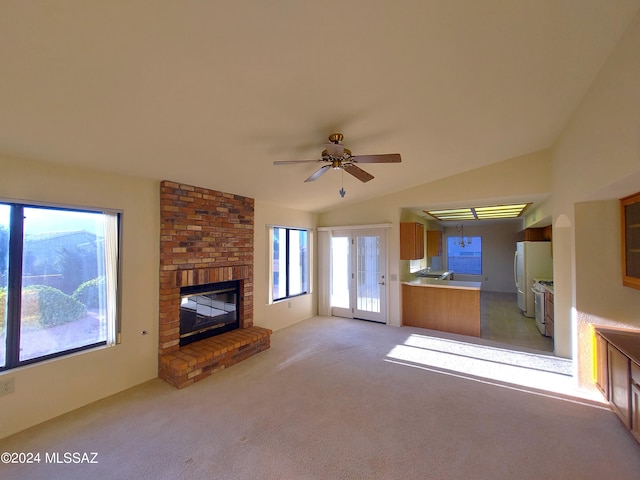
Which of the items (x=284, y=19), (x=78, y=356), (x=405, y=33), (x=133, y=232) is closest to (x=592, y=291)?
(x=405, y=33)

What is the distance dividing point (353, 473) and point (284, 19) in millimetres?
2841

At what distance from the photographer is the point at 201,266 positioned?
362cm

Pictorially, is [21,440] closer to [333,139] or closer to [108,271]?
[108,271]

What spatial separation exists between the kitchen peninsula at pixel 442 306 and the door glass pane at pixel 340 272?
1.21 metres

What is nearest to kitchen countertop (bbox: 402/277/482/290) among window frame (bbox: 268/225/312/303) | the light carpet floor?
the light carpet floor

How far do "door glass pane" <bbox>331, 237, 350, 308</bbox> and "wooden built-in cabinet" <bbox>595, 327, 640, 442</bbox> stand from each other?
381cm

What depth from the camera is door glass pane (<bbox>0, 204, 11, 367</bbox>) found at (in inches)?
88.4

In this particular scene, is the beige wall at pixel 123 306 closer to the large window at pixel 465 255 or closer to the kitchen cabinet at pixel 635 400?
the kitchen cabinet at pixel 635 400

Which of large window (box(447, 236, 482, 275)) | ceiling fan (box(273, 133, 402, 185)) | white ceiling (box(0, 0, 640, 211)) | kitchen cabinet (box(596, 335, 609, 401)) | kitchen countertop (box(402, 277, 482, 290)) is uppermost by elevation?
white ceiling (box(0, 0, 640, 211))

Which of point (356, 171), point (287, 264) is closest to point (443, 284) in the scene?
point (287, 264)

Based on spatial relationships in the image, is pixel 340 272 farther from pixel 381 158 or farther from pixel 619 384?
pixel 619 384

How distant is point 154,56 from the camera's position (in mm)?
1542

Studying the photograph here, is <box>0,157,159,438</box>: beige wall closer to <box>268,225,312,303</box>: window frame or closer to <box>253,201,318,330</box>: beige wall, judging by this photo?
<box>253,201,318,330</box>: beige wall

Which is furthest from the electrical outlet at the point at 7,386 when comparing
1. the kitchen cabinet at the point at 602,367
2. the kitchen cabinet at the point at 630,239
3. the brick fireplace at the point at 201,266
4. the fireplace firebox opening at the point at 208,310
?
the kitchen cabinet at the point at 630,239
